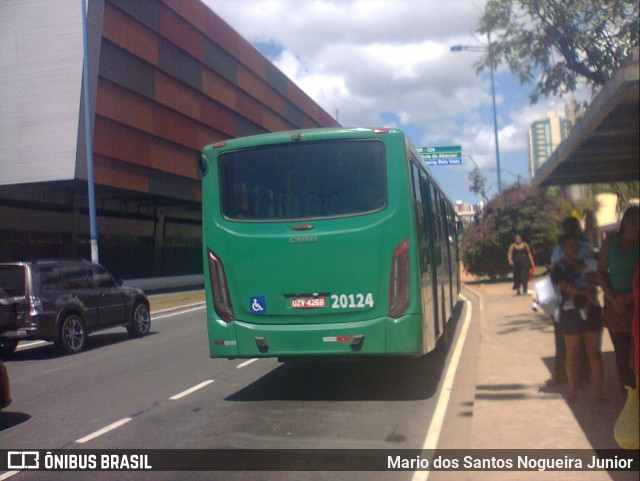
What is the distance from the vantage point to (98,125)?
1235 inches

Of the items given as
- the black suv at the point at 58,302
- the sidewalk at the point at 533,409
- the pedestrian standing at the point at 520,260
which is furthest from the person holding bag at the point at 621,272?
the pedestrian standing at the point at 520,260

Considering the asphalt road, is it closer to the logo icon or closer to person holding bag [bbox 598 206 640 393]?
the logo icon

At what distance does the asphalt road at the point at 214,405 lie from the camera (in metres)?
6.48

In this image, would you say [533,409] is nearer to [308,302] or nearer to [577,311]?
[577,311]

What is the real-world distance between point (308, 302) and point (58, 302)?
7.25 m

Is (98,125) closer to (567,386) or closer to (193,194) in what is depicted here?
(193,194)

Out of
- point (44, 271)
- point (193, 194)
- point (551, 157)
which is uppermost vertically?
point (193, 194)

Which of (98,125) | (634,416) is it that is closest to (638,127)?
(634,416)

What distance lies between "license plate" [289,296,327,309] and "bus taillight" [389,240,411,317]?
0.78 meters

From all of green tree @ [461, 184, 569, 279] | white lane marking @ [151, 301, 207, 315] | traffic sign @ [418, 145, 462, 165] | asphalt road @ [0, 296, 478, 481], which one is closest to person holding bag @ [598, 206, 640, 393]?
asphalt road @ [0, 296, 478, 481]

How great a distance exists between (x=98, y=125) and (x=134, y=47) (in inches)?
203

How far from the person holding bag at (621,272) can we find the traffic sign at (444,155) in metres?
25.4

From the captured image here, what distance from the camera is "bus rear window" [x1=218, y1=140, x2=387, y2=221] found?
7816mm

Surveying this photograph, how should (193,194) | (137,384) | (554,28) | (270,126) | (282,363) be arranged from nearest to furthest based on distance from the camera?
(137,384) → (282,363) → (554,28) → (193,194) → (270,126)
